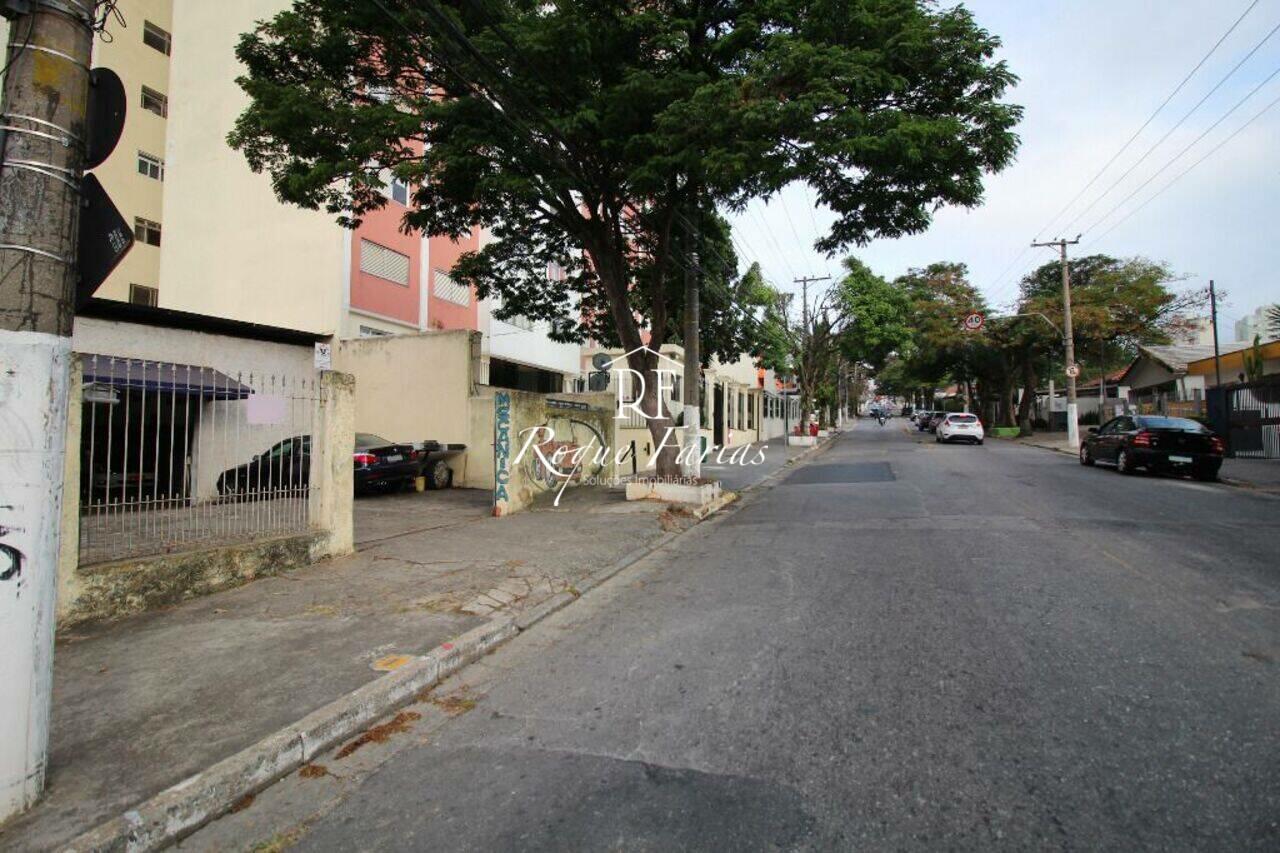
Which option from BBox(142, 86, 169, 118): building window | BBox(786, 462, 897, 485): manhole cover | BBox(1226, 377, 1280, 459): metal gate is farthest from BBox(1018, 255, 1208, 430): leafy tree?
BBox(142, 86, 169, 118): building window

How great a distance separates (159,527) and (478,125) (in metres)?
6.48

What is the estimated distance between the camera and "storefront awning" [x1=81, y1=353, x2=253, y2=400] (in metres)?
5.11

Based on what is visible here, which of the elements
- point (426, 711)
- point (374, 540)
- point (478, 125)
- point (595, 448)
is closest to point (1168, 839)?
point (426, 711)

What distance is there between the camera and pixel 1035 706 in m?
3.40

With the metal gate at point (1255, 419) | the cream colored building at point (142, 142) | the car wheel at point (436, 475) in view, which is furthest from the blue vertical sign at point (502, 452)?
the metal gate at point (1255, 419)

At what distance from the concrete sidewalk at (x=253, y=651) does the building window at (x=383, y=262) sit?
11.9 m

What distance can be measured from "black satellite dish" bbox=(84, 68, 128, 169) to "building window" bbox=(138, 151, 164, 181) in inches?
945

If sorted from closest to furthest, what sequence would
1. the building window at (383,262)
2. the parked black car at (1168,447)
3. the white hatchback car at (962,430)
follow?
the parked black car at (1168,447) < the building window at (383,262) < the white hatchback car at (962,430)

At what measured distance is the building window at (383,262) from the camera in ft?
59.0

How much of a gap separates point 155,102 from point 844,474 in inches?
982

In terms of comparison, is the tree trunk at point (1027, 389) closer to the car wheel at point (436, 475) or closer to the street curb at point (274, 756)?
the car wheel at point (436, 475)

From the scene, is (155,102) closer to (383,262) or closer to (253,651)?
(383,262)

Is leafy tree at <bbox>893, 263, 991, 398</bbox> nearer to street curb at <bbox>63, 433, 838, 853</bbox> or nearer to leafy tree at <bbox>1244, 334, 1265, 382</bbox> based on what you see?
leafy tree at <bbox>1244, 334, 1265, 382</bbox>

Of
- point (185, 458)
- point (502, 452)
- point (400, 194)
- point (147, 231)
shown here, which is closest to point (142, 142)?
point (147, 231)
